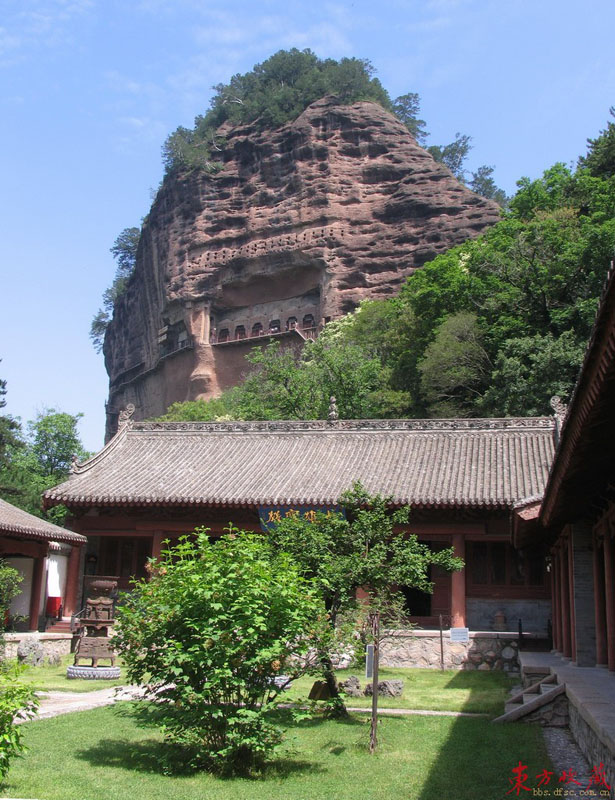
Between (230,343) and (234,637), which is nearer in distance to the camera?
(234,637)

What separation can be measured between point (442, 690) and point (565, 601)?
248 centimetres

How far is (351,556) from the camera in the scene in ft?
33.4

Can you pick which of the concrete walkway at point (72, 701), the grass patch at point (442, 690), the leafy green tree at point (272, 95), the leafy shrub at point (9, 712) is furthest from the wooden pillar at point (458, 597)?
the leafy green tree at point (272, 95)

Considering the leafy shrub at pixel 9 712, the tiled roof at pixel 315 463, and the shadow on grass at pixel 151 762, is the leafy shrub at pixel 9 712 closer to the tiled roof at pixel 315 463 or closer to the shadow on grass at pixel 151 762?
the shadow on grass at pixel 151 762

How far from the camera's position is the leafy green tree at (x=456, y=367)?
30.9 metres

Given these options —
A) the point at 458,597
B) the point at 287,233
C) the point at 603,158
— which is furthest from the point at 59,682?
the point at 287,233

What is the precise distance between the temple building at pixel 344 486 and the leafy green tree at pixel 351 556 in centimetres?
760

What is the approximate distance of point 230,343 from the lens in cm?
5200

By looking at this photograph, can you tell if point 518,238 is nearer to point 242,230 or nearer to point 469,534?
point 469,534

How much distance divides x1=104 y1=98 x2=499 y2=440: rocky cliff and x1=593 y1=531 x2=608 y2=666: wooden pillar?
3719 centimetres

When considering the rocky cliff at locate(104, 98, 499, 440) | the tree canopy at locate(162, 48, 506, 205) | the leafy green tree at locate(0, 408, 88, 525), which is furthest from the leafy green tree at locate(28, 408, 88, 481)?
the tree canopy at locate(162, 48, 506, 205)

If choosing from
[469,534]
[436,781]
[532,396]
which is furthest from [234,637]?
[532,396]

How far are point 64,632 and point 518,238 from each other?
21506mm

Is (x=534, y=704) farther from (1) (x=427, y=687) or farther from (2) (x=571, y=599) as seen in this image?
(1) (x=427, y=687)
